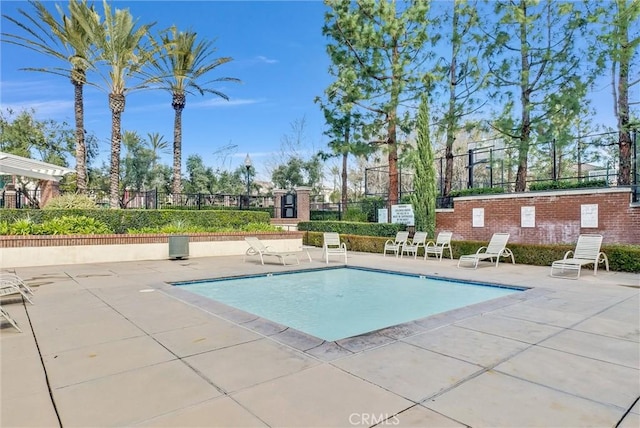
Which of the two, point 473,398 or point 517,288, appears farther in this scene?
point 517,288

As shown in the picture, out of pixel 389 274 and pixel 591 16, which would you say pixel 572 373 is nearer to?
pixel 389 274

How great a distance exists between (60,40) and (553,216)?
21.2 metres

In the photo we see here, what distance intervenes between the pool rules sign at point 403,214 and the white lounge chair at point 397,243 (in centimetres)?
138

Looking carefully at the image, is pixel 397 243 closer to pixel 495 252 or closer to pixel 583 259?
pixel 495 252

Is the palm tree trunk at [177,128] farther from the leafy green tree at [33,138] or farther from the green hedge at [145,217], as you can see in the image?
the leafy green tree at [33,138]

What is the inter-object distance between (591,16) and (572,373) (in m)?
16.7

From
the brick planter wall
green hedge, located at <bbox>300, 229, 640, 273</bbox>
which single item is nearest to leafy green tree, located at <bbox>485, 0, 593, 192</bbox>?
green hedge, located at <bbox>300, 229, 640, 273</bbox>

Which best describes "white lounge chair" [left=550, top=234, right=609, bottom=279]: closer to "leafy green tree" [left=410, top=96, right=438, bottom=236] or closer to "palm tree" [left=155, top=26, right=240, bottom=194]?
"leafy green tree" [left=410, top=96, right=438, bottom=236]

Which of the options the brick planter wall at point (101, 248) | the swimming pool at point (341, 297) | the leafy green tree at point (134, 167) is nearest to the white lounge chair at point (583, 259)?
the swimming pool at point (341, 297)

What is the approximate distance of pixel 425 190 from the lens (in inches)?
575

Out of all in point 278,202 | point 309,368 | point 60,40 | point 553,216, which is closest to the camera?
point 309,368

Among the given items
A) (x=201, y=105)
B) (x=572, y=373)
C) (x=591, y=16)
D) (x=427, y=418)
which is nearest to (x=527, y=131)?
(x=591, y=16)

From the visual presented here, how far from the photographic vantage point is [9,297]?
6.09 metres

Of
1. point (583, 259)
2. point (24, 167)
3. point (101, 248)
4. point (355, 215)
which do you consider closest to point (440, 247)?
point (583, 259)
